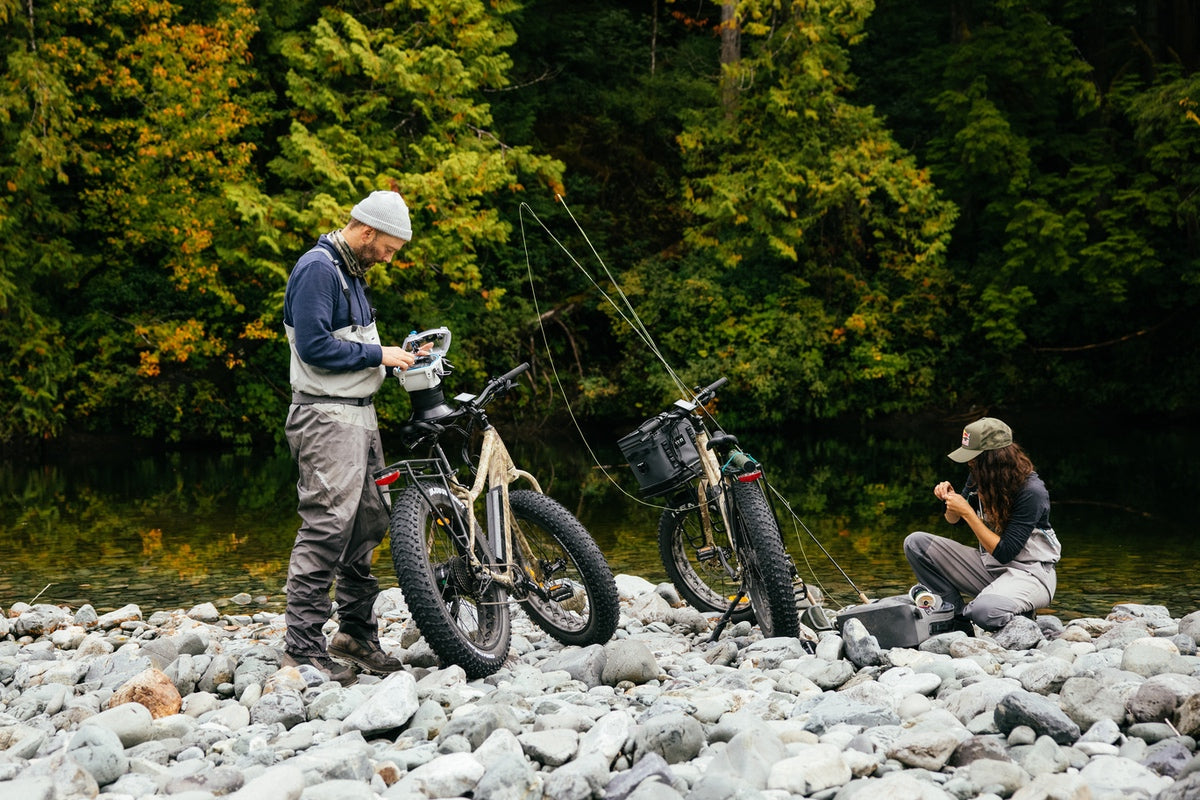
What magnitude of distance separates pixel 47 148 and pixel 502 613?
51.6 feet

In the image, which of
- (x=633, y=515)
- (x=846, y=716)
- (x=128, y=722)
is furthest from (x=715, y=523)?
(x=633, y=515)

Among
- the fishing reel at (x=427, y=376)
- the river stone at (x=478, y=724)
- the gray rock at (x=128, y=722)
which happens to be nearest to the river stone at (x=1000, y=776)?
the river stone at (x=478, y=724)

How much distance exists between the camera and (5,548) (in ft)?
33.5

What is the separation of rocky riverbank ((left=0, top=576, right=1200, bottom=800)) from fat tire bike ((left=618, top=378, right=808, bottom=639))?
286mm

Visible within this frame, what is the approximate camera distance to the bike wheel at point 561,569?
17.0 ft

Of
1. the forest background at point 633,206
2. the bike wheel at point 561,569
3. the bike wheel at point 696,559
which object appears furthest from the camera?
the forest background at point 633,206

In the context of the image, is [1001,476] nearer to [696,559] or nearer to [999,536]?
[999,536]

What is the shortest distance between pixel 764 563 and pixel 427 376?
71.7 inches

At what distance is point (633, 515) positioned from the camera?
38.0ft

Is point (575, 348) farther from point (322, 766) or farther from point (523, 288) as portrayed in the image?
point (322, 766)

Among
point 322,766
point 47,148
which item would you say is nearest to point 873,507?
point 322,766

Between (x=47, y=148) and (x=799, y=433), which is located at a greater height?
(x=47, y=148)

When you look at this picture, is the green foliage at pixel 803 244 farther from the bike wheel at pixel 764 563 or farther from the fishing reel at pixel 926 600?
the bike wheel at pixel 764 563

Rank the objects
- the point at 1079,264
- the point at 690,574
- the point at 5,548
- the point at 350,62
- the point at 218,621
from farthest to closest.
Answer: the point at 1079,264 → the point at 350,62 → the point at 5,548 → the point at 218,621 → the point at 690,574
